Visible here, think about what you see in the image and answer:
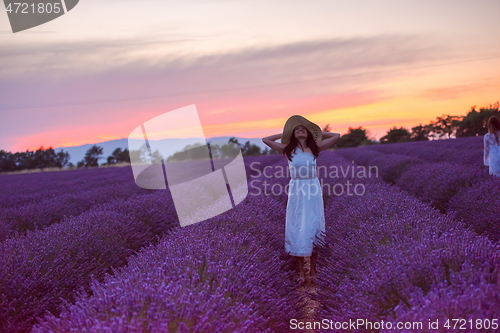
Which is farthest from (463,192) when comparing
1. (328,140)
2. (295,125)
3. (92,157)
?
(92,157)

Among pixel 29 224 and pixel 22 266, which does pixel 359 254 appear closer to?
pixel 22 266

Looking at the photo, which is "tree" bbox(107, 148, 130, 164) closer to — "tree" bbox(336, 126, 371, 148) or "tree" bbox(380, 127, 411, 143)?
"tree" bbox(336, 126, 371, 148)

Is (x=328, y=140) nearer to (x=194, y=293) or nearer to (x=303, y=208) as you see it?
(x=303, y=208)

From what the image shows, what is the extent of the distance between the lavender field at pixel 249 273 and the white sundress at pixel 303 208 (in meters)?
0.12

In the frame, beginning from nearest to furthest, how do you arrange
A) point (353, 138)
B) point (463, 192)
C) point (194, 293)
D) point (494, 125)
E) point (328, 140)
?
1. point (194, 293)
2. point (328, 140)
3. point (463, 192)
4. point (494, 125)
5. point (353, 138)

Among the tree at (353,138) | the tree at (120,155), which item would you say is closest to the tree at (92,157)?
the tree at (120,155)

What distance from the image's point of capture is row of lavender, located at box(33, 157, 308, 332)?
1.55 m

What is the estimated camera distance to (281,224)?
4.26 metres

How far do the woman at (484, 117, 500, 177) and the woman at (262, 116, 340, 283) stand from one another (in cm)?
373

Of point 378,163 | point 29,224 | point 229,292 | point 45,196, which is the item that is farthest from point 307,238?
point 378,163

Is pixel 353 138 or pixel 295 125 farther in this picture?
pixel 353 138

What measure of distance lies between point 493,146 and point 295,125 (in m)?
4.19

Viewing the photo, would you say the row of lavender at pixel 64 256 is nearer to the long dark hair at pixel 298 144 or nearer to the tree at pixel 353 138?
the long dark hair at pixel 298 144

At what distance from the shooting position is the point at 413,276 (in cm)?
186
